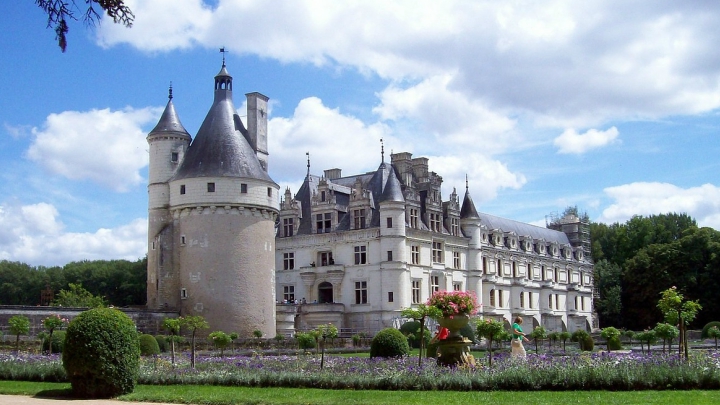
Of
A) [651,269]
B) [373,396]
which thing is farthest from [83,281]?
[373,396]

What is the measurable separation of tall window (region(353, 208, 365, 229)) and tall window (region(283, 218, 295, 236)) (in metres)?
4.39

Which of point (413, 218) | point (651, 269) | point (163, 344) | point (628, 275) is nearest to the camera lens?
point (163, 344)

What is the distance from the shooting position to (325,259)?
50344 millimetres

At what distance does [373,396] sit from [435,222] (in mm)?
36987

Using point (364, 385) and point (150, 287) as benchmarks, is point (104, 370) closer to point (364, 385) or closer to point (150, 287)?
point (364, 385)

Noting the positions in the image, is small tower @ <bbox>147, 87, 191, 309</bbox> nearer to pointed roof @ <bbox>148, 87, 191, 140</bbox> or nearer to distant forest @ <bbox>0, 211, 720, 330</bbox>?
pointed roof @ <bbox>148, 87, 191, 140</bbox>

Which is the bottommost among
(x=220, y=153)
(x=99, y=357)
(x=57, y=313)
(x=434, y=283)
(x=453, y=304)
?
(x=99, y=357)

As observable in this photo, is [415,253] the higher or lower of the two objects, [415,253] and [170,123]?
the lower

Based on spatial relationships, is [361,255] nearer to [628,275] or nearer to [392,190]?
[392,190]

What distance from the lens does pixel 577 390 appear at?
15227 mm

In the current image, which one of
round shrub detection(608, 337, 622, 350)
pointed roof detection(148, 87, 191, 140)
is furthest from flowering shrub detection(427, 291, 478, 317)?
pointed roof detection(148, 87, 191, 140)

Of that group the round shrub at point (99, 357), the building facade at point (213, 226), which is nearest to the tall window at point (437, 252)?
the building facade at point (213, 226)

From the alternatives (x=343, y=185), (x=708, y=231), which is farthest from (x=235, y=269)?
(x=708, y=231)

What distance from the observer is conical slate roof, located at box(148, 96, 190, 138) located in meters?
40.1
